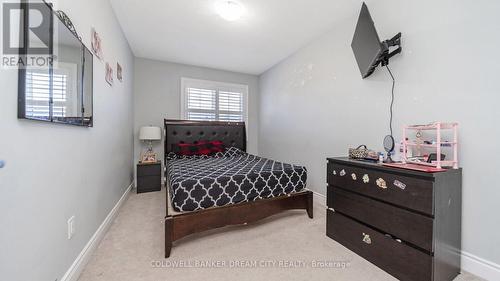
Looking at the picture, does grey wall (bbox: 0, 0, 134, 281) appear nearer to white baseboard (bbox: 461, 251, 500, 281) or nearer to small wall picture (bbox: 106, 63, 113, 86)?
small wall picture (bbox: 106, 63, 113, 86)

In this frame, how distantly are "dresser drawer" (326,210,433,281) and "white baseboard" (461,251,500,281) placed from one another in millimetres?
526

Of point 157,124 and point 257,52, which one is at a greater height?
point 257,52

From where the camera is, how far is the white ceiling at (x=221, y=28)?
7.30 feet

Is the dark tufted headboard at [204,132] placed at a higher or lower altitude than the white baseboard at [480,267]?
higher

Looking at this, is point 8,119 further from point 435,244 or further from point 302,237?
point 435,244

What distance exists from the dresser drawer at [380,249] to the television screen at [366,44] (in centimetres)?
152

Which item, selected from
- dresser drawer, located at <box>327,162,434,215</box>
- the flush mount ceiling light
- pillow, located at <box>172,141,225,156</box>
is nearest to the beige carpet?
dresser drawer, located at <box>327,162,434,215</box>

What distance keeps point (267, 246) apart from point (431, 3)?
256 cm

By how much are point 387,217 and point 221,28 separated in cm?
282

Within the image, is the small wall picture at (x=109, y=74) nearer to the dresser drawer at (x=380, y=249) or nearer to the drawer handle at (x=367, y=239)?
the dresser drawer at (x=380, y=249)

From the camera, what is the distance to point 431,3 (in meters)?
1.69

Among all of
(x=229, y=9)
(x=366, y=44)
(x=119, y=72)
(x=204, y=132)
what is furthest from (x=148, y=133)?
(x=366, y=44)

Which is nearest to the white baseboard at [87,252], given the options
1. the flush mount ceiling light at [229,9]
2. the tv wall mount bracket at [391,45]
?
the flush mount ceiling light at [229,9]

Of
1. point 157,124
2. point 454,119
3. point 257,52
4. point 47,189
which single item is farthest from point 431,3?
point 157,124
